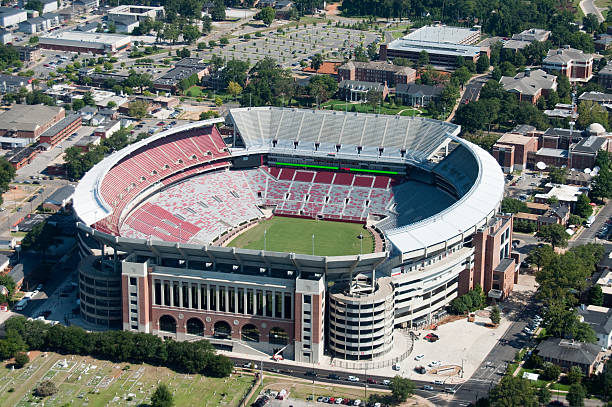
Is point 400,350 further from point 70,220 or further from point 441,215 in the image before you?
point 70,220

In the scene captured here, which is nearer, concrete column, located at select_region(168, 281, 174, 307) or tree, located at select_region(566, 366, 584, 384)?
tree, located at select_region(566, 366, 584, 384)

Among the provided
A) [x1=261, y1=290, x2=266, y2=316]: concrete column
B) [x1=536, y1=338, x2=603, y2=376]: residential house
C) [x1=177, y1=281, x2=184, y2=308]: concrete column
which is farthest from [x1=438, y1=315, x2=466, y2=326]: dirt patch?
[x1=177, y1=281, x2=184, y2=308]: concrete column

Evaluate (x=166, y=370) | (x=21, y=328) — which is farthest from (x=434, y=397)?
(x=21, y=328)

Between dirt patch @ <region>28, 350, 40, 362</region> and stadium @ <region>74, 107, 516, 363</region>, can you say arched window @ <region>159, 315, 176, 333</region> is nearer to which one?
stadium @ <region>74, 107, 516, 363</region>

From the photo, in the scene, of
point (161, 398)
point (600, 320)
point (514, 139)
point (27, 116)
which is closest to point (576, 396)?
point (600, 320)

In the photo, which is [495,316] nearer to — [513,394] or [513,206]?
[513,394]
